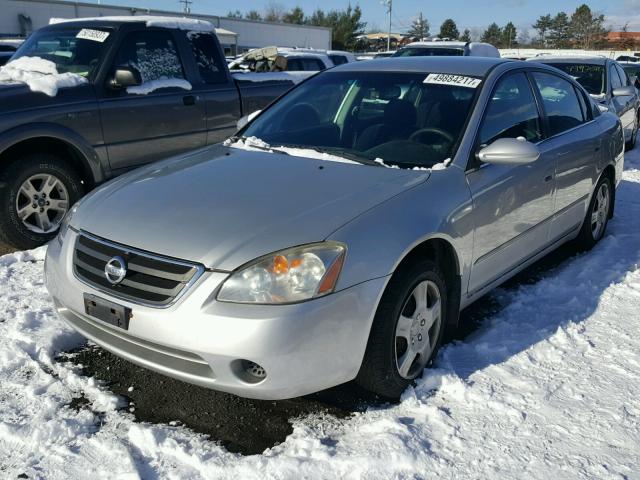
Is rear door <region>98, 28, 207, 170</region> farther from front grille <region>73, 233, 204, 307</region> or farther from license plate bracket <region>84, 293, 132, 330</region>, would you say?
license plate bracket <region>84, 293, 132, 330</region>

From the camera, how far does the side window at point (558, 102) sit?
450cm

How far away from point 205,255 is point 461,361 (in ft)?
5.27

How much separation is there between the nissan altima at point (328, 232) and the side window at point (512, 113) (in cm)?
2

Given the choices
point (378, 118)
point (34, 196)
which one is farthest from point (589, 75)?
point (34, 196)

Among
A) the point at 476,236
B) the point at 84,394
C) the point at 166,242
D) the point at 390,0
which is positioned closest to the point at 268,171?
the point at 166,242

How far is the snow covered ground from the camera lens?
250 centimetres

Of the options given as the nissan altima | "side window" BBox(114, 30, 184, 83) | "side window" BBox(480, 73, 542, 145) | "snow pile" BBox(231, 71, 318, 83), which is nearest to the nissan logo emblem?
the nissan altima

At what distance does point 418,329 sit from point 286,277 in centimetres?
88

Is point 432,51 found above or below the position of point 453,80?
below

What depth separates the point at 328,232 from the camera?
2635 millimetres

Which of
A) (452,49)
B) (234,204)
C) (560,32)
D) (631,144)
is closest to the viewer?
(234,204)

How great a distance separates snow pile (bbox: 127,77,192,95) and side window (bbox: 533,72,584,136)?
11.0ft

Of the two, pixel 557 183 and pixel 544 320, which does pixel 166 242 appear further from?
pixel 557 183

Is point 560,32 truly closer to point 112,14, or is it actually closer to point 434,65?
point 112,14
